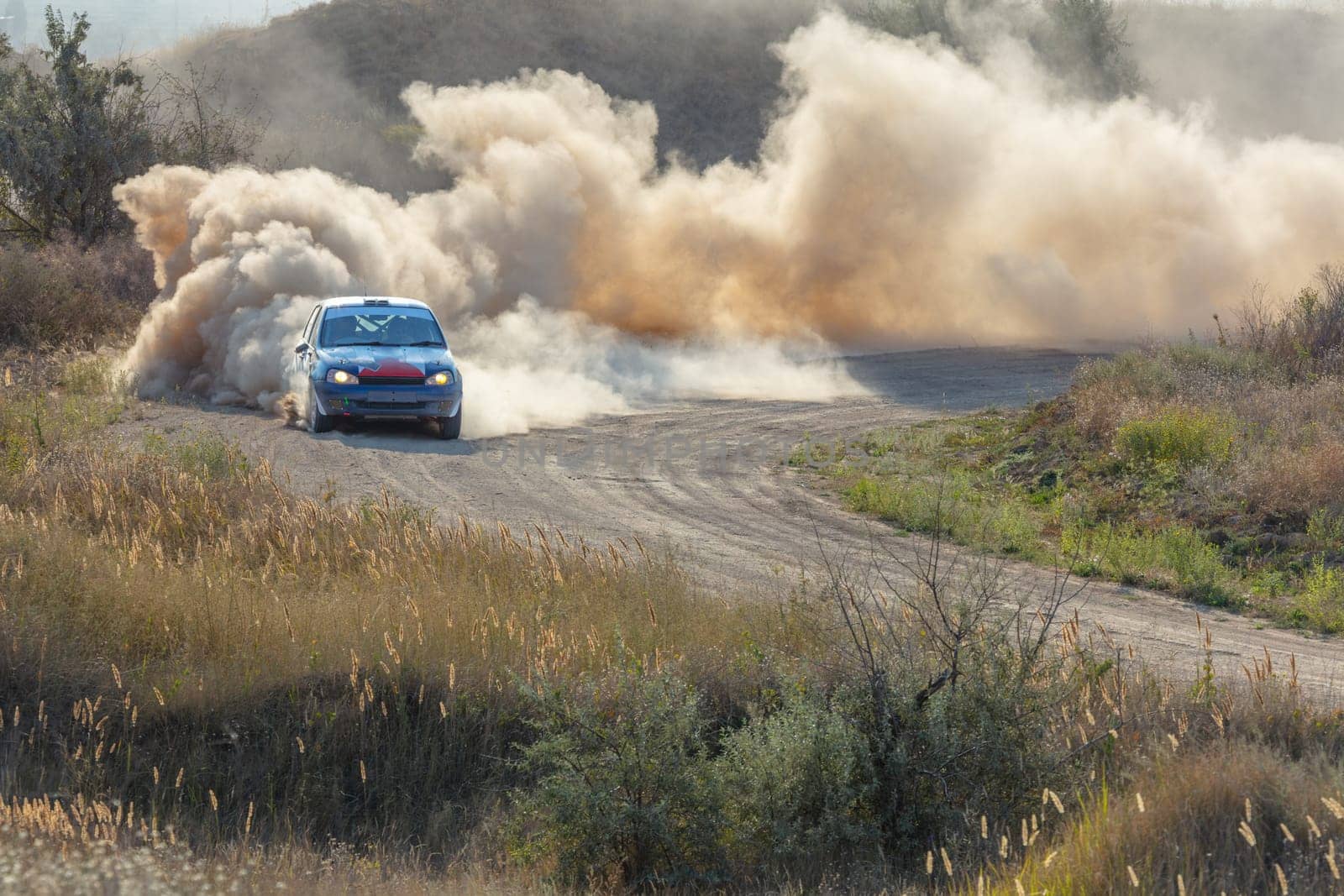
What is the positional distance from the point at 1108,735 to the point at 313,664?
5.03m

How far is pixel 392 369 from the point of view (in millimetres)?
17531

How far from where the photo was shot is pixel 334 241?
23922mm

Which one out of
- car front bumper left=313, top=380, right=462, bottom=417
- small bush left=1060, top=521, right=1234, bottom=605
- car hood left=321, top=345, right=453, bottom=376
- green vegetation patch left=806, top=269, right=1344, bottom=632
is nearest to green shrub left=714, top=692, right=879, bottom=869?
green vegetation patch left=806, top=269, right=1344, bottom=632

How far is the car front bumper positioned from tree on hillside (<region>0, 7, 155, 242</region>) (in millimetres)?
16314

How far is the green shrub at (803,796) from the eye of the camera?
22.3 feet

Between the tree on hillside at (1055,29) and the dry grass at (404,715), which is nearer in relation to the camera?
the dry grass at (404,715)

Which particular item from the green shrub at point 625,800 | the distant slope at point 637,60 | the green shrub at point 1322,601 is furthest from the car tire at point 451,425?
the distant slope at point 637,60

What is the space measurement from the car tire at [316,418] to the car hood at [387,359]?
1.83 ft

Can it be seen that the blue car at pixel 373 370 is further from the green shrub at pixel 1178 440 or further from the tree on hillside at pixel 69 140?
the tree on hillside at pixel 69 140

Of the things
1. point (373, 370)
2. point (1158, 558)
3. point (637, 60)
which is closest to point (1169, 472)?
Answer: point (1158, 558)

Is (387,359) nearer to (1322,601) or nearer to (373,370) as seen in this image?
(373,370)

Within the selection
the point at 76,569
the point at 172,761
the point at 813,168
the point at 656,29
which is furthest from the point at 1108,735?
the point at 656,29

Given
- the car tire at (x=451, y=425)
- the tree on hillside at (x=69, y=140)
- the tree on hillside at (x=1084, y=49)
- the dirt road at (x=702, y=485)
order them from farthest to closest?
the tree on hillside at (x=1084, y=49)
the tree on hillside at (x=69, y=140)
the car tire at (x=451, y=425)
the dirt road at (x=702, y=485)

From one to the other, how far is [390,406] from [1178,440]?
1012 cm
